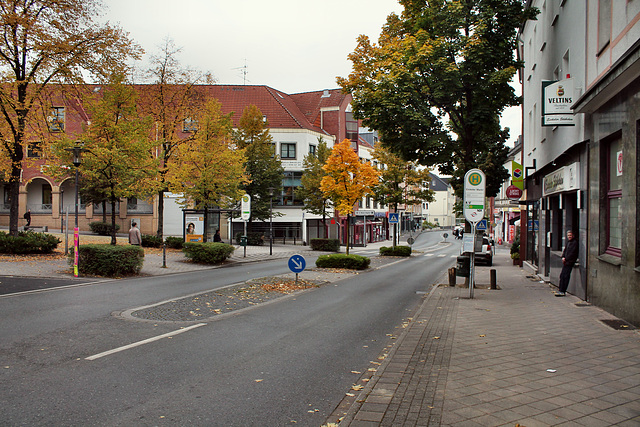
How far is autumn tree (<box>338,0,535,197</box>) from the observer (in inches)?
667

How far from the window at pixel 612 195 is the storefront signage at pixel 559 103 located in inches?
81.8

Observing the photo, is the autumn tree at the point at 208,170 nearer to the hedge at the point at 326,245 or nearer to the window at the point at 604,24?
the hedge at the point at 326,245

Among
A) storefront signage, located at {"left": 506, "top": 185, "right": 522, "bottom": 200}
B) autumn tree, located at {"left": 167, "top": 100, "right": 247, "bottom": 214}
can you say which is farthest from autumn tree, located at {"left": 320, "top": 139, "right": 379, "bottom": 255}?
autumn tree, located at {"left": 167, "top": 100, "right": 247, "bottom": 214}

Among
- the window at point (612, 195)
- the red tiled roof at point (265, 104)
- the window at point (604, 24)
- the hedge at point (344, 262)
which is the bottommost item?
the hedge at point (344, 262)

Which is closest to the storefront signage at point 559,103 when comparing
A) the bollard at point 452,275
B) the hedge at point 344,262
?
the bollard at point 452,275

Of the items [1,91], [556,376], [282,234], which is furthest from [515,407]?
[282,234]

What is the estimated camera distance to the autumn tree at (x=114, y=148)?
58.9 feet

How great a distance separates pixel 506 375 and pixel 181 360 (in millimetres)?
3887

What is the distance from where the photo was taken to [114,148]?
18.0 m

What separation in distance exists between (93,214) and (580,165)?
43.4 metres

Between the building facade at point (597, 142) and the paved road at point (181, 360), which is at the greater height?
the building facade at point (597, 142)

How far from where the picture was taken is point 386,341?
7762 mm

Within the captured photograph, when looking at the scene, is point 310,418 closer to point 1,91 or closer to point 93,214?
point 1,91

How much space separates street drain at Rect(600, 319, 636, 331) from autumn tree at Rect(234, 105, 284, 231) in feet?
111
